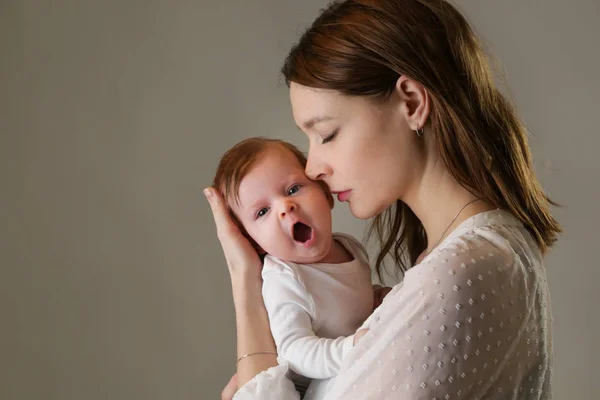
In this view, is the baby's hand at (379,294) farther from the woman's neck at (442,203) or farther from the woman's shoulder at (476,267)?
the woman's shoulder at (476,267)

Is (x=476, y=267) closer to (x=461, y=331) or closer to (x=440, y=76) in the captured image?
(x=461, y=331)

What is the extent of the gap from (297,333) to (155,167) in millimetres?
1358

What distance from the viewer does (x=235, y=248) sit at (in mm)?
1731

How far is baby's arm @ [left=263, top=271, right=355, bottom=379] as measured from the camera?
4.87 ft

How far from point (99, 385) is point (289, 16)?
153 cm

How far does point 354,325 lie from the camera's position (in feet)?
5.49

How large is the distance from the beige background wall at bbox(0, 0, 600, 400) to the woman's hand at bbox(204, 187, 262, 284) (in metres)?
1.05

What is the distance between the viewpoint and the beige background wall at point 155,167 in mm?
2643

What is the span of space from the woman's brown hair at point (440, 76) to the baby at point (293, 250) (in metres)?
0.24

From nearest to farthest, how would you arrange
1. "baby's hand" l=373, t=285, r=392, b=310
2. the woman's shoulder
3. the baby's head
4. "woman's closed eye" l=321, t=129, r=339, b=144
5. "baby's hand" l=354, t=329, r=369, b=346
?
the woman's shoulder, "baby's hand" l=354, t=329, r=369, b=346, "woman's closed eye" l=321, t=129, r=339, b=144, the baby's head, "baby's hand" l=373, t=285, r=392, b=310

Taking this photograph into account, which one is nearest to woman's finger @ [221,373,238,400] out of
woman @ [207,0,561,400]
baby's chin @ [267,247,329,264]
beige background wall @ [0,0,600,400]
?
woman @ [207,0,561,400]

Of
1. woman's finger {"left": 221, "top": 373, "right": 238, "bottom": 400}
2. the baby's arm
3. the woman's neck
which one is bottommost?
woman's finger {"left": 221, "top": 373, "right": 238, "bottom": 400}

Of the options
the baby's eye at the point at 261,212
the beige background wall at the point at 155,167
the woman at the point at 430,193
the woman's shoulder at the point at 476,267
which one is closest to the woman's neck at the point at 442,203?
the woman at the point at 430,193

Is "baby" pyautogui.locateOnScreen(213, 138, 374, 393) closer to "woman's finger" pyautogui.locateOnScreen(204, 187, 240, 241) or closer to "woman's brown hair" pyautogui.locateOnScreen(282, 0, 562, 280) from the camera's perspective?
"woman's finger" pyautogui.locateOnScreen(204, 187, 240, 241)
